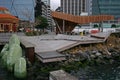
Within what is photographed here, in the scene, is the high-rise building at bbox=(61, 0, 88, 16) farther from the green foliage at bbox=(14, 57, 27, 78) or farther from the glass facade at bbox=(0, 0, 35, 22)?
the green foliage at bbox=(14, 57, 27, 78)

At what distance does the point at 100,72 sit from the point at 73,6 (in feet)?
474

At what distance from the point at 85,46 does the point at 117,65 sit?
430cm

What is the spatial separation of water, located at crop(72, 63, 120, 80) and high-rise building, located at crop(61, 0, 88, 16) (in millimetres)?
141023

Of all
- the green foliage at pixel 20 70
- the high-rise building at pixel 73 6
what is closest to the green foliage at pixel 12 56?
the green foliage at pixel 20 70

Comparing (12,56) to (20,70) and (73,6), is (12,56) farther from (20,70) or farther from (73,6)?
(73,6)

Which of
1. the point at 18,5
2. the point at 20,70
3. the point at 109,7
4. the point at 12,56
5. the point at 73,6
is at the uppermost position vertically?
the point at 73,6

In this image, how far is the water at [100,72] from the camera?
14.8 m

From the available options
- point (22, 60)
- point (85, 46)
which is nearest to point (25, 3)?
point (85, 46)

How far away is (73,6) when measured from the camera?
520 ft

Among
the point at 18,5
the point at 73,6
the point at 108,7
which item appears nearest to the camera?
the point at 18,5

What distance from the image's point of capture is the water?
1484cm

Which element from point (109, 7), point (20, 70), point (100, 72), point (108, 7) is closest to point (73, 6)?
point (108, 7)

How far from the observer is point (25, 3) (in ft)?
299

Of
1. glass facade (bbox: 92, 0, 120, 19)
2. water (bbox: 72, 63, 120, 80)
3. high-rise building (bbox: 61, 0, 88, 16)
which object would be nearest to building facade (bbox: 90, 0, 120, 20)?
glass facade (bbox: 92, 0, 120, 19)
